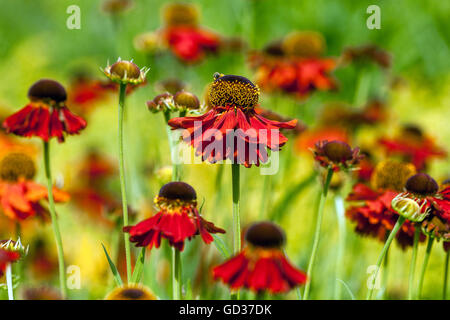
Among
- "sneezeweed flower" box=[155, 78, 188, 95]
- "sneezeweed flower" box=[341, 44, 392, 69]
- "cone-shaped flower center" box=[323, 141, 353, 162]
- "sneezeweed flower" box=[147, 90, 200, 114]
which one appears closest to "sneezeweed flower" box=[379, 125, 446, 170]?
"sneezeweed flower" box=[341, 44, 392, 69]

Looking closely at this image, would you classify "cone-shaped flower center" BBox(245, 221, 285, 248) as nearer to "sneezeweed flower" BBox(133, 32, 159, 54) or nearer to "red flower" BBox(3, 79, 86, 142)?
"red flower" BBox(3, 79, 86, 142)

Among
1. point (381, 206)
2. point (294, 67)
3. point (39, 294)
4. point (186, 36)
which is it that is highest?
point (186, 36)

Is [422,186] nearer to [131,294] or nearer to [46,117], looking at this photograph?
[131,294]

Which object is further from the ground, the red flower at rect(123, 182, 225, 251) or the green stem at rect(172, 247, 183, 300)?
the red flower at rect(123, 182, 225, 251)

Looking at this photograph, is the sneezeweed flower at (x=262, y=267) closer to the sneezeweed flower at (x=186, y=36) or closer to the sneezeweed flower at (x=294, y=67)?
the sneezeweed flower at (x=294, y=67)

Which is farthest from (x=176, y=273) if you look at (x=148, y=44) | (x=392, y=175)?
(x=148, y=44)

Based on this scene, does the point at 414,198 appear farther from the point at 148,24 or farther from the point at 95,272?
the point at 148,24

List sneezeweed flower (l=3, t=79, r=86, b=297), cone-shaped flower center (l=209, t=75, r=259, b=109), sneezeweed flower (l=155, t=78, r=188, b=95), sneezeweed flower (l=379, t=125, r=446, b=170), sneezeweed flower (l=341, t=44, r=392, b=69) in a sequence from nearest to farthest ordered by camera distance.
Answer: cone-shaped flower center (l=209, t=75, r=259, b=109) < sneezeweed flower (l=3, t=79, r=86, b=297) < sneezeweed flower (l=155, t=78, r=188, b=95) < sneezeweed flower (l=379, t=125, r=446, b=170) < sneezeweed flower (l=341, t=44, r=392, b=69)
